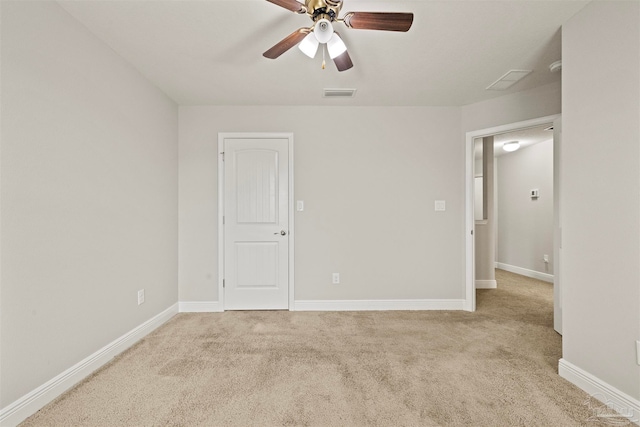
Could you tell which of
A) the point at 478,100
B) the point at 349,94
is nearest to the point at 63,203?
the point at 349,94

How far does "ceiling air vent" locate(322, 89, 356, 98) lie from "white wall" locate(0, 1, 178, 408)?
170 centimetres

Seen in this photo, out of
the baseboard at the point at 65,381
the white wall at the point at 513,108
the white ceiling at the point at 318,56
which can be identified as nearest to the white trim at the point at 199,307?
the baseboard at the point at 65,381

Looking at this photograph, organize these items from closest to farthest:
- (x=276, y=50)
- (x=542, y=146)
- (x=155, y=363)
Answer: (x=276, y=50)
(x=155, y=363)
(x=542, y=146)

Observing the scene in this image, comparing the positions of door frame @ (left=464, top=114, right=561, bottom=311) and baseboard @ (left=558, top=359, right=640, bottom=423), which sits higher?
door frame @ (left=464, top=114, right=561, bottom=311)

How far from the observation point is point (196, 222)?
3.36 meters

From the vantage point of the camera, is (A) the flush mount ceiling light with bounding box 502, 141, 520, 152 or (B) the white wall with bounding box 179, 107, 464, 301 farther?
(A) the flush mount ceiling light with bounding box 502, 141, 520, 152

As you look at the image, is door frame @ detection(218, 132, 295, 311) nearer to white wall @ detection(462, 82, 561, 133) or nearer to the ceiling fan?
the ceiling fan

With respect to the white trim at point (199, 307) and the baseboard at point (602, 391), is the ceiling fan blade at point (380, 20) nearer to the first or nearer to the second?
the baseboard at point (602, 391)

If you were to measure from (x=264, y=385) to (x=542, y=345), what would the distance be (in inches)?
89.9

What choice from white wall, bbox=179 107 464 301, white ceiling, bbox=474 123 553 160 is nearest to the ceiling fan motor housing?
white wall, bbox=179 107 464 301

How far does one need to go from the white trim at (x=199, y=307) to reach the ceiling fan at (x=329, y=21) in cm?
273

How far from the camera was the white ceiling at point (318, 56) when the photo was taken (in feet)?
5.95

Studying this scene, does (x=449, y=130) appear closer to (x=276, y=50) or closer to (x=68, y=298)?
(x=276, y=50)

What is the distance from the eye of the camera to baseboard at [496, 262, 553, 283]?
4826 millimetres
